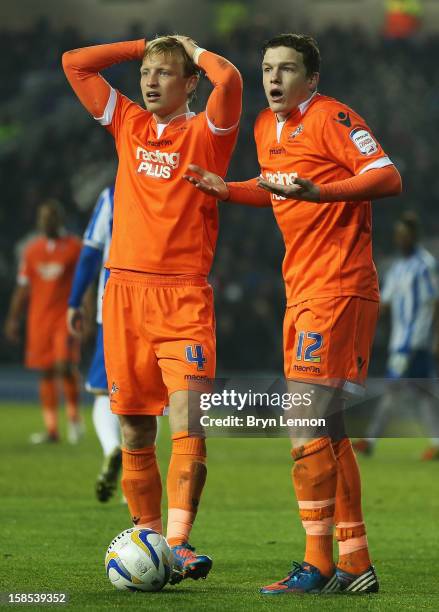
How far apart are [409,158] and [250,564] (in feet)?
65.2

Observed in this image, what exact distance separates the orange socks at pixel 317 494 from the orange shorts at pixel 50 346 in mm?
8559

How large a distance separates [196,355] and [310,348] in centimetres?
53

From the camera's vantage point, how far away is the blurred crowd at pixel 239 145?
2102 centimetres

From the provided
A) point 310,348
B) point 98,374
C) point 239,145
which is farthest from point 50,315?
point 239,145

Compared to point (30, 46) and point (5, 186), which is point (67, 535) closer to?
point (5, 186)

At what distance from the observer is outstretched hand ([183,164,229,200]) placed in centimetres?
498

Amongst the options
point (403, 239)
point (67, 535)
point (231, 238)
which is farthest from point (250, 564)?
point (231, 238)

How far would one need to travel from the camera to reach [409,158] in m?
24.9

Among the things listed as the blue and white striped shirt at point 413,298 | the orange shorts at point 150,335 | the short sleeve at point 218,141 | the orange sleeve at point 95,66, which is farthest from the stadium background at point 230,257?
the orange sleeve at point 95,66

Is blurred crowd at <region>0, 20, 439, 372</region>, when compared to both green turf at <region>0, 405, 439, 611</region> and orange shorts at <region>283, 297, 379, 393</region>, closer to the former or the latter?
green turf at <region>0, 405, 439, 611</region>

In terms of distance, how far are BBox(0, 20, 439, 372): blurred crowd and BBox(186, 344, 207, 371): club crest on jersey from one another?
1547cm

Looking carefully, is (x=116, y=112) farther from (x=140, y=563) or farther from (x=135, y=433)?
(x=140, y=563)
